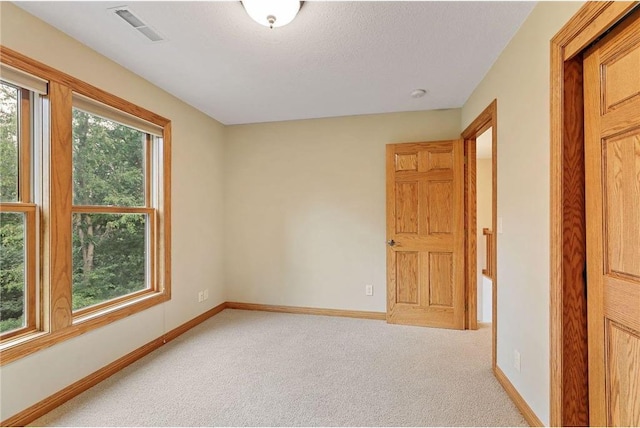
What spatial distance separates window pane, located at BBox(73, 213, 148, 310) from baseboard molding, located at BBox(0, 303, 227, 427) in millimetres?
506

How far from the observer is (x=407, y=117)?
3.60 meters

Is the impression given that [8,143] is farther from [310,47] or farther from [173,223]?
[310,47]

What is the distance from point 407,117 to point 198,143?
247 centimetres

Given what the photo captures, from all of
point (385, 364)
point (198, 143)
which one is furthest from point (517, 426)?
point (198, 143)

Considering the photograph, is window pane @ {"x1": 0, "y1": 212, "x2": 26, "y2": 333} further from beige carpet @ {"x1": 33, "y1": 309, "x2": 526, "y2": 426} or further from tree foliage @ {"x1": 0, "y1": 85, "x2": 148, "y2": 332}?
beige carpet @ {"x1": 33, "y1": 309, "x2": 526, "y2": 426}

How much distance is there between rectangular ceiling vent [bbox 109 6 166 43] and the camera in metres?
1.78

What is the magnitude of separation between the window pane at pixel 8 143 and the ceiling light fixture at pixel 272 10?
153cm

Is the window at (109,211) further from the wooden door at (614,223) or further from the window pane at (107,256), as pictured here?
the wooden door at (614,223)

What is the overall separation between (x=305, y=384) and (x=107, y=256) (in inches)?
74.7

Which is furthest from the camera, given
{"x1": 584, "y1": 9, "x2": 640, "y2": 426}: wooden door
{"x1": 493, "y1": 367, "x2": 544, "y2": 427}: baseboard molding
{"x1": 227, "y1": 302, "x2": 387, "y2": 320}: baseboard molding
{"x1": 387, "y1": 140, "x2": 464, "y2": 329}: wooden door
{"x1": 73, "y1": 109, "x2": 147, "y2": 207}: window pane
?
{"x1": 227, "y1": 302, "x2": 387, "y2": 320}: baseboard molding

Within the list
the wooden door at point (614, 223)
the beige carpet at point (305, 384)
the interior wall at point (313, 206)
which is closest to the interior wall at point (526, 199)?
the wooden door at point (614, 223)

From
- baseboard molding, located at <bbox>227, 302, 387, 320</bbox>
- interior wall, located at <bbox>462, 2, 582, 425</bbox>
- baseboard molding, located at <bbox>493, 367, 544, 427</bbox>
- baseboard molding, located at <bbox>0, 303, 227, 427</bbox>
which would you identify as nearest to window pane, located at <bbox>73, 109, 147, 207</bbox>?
baseboard molding, located at <bbox>0, 303, 227, 427</bbox>

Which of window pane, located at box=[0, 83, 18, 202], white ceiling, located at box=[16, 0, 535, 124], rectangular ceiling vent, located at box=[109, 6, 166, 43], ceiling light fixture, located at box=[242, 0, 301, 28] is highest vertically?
rectangular ceiling vent, located at box=[109, 6, 166, 43]

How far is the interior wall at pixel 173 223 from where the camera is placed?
1.79 m
